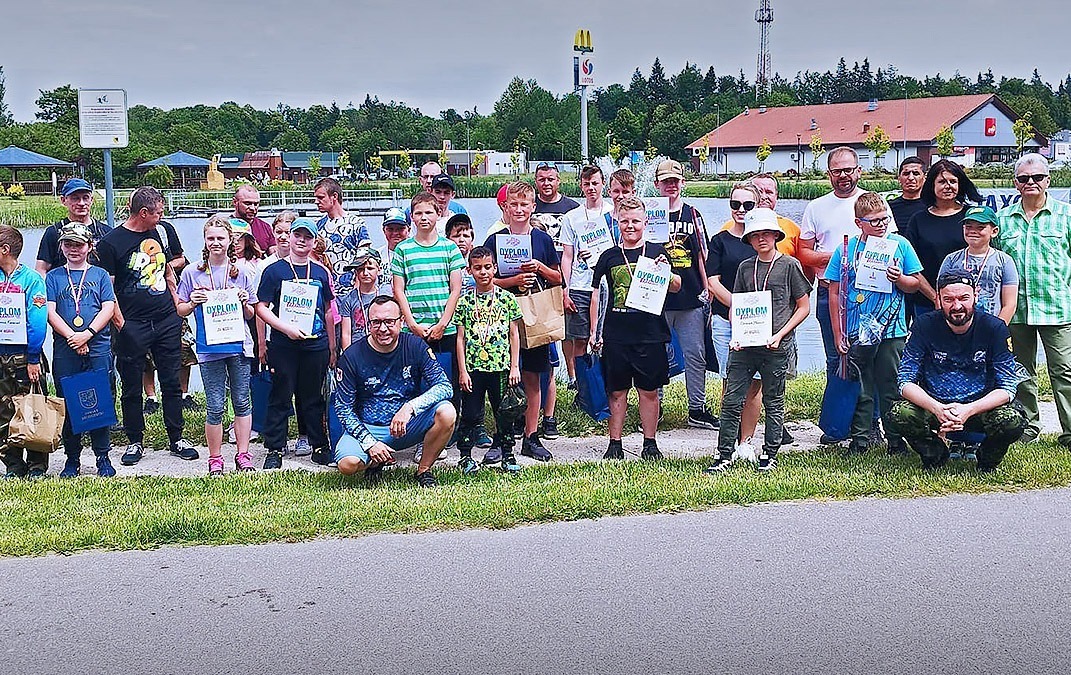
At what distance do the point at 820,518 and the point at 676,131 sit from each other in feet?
319

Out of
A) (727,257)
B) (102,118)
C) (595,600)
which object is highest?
(102,118)

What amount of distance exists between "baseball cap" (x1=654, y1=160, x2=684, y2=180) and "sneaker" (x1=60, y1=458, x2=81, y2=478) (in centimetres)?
474

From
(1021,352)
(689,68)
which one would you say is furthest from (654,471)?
(689,68)

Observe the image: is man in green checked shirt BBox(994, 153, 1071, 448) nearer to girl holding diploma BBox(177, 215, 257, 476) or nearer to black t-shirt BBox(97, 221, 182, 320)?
girl holding diploma BBox(177, 215, 257, 476)

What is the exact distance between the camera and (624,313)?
7844 mm

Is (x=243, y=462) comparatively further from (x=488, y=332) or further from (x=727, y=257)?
(x=727, y=257)

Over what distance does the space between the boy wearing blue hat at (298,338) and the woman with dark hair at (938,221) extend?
4.06m

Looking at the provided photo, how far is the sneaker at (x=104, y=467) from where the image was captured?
7.93m

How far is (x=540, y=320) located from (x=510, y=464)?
110 cm

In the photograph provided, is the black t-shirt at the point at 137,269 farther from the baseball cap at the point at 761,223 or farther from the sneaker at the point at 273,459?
the baseball cap at the point at 761,223

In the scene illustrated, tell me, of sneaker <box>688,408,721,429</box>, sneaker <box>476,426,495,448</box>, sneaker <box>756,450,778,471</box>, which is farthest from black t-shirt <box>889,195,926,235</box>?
sneaker <box>476,426,495,448</box>

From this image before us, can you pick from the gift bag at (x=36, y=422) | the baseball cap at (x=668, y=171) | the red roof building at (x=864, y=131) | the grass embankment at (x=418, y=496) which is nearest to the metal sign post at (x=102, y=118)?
the gift bag at (x=36, y=422)

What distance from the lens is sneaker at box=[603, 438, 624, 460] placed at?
26.3ft

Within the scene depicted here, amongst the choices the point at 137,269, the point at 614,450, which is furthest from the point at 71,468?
the point at 614,450
